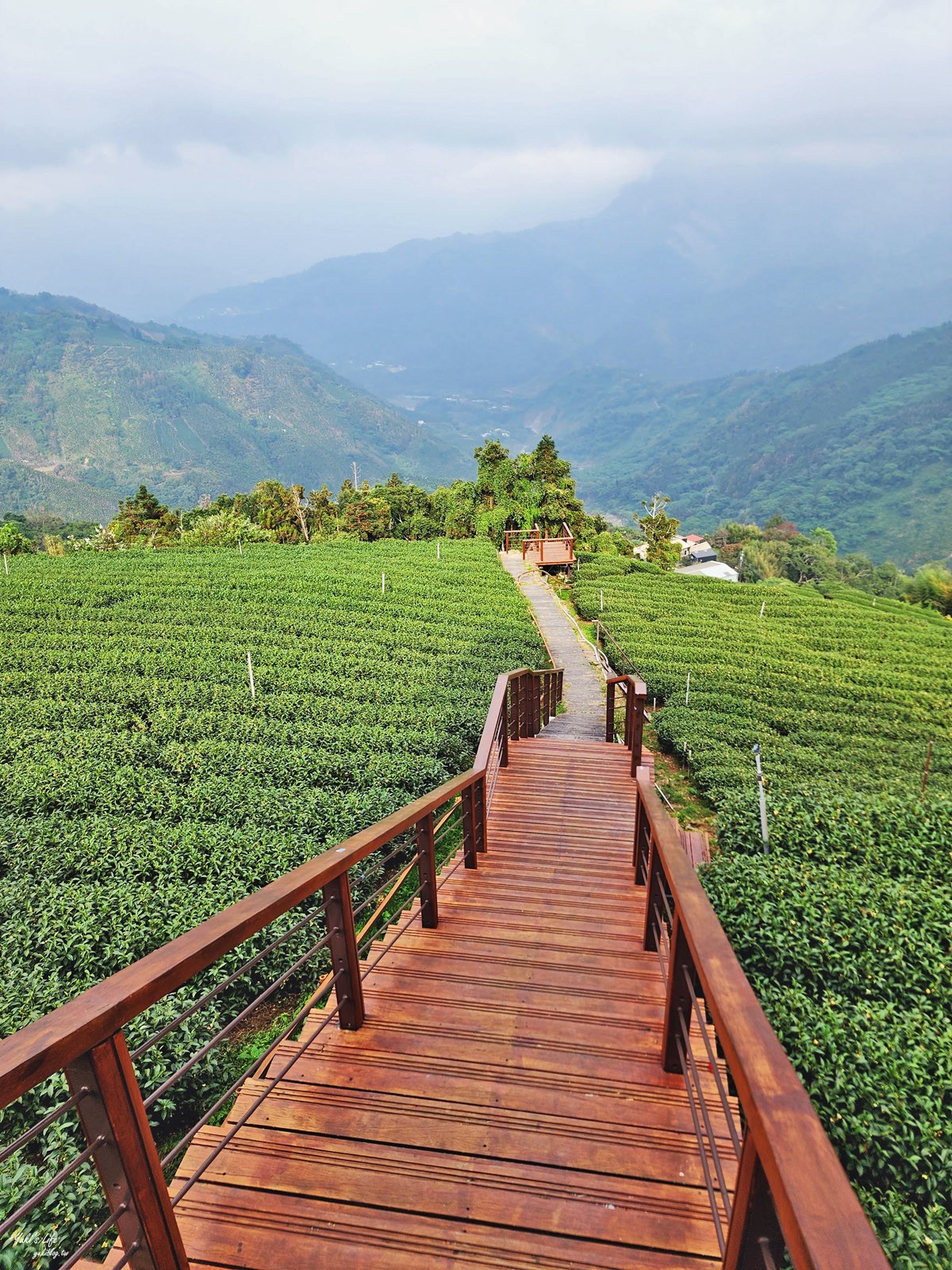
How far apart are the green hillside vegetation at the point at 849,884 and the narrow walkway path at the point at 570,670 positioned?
4.14ft

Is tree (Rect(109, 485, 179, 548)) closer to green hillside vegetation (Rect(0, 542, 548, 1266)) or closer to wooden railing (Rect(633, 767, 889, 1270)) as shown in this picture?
green hillside vegetation (Rect(0, 542, 548, 1266))

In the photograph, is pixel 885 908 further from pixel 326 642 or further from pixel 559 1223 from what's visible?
pixel 326 642

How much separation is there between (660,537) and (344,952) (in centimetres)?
4319

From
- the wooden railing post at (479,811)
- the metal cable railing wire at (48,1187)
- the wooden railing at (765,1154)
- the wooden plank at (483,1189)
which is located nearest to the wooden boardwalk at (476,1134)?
the wooden plank at (483,1189)

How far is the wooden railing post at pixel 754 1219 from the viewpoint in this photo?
1.23 m

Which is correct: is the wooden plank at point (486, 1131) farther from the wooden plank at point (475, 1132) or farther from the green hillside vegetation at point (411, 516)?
the green hillside vegetation at point (411, 516)

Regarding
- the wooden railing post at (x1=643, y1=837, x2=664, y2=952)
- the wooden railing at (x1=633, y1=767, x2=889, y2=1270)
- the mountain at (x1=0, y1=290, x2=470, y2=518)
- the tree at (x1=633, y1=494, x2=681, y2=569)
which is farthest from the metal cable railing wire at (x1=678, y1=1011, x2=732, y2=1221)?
the mountain at (x1=0, y1=290, x2=470, y2=518)

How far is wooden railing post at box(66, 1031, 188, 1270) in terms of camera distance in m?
1.33

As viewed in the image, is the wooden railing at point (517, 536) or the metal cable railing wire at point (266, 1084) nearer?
the metal cable railing wire at point (266, 1084)

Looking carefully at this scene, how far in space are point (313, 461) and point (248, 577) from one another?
18413 cm

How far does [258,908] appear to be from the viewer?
1939 mm

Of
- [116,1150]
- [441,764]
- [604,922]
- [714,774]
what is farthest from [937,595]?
[116,1150]

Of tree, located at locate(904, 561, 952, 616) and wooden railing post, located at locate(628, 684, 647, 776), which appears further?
tree, located at locate(904, 561, 952, 616)

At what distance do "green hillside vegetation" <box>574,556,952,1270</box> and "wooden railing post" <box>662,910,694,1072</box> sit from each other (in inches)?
66.0
